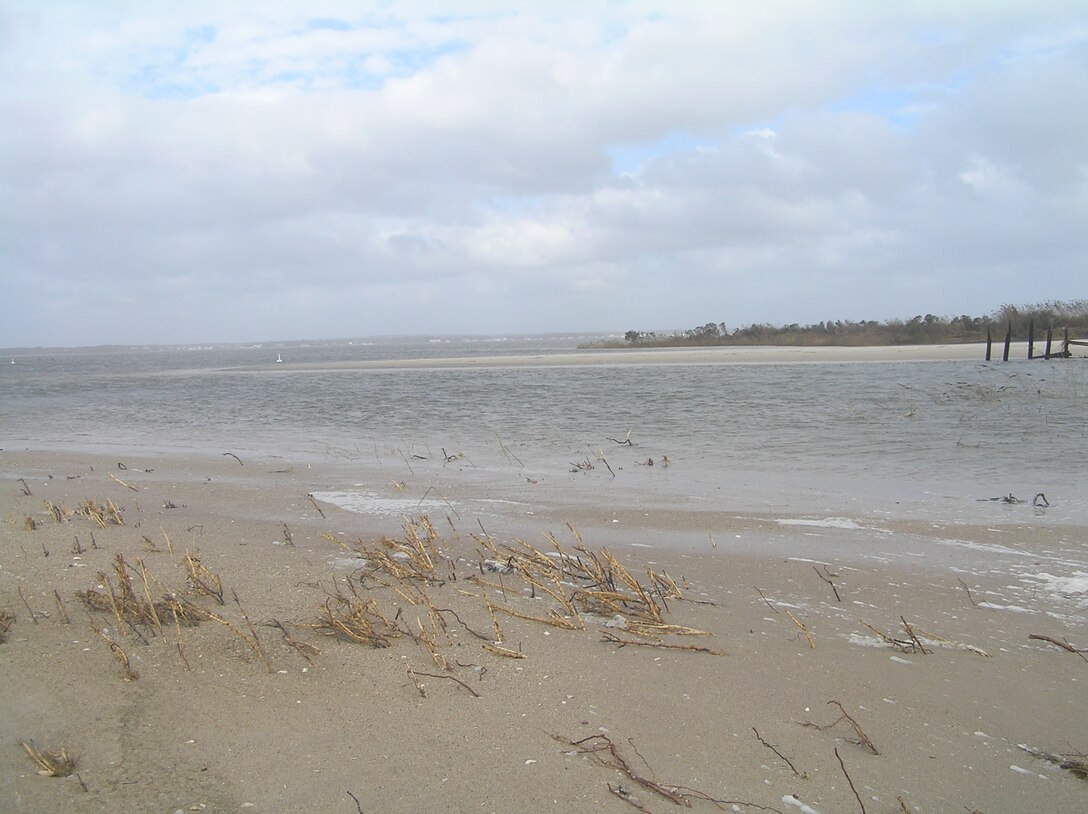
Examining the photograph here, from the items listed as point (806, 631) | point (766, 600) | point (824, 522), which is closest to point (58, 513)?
point (766, 600)

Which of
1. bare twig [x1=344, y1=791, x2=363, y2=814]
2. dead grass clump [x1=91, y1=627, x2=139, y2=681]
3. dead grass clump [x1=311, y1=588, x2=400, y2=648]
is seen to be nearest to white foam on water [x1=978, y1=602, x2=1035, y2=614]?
dead grass clump [x1=311, y1=588, x2=400, y2=648]

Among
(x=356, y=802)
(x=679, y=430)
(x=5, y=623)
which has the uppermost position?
(x=679, y=430)

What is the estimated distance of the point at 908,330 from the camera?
54.3 metres

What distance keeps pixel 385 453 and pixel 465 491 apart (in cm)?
422

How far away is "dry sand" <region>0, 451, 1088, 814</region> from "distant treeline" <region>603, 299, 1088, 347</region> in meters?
45.2

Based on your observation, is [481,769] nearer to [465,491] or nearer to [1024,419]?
[465,491]

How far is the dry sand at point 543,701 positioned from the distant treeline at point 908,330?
4525 cm

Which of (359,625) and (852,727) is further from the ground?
(359,625)

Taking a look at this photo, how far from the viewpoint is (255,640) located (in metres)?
4.12

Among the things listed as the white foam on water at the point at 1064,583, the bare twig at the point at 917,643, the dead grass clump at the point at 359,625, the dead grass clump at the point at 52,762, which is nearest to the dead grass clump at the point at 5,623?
the dead grass clump at the point at 52,762

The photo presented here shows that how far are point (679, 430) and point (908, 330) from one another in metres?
46.2

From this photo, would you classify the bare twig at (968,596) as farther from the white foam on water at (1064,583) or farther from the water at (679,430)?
the water at (679,430)

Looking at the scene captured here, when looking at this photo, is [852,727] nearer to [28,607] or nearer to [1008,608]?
[1008,608]

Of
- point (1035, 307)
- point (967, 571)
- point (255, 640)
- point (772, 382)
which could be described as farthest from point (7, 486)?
point (1035, 307)
